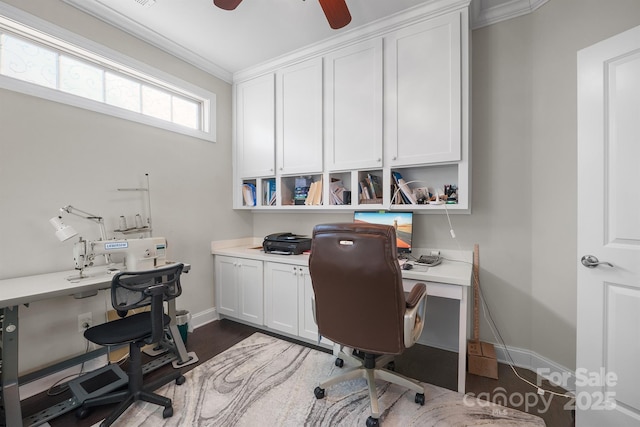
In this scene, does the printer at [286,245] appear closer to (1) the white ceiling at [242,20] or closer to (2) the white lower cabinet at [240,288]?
(2) the white lower cabinet at [240,288]

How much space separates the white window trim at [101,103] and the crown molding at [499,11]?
103 inches

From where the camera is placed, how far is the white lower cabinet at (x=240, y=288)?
2.65 m

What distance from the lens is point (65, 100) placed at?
1936 mm

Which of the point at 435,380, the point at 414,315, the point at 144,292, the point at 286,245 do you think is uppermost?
the point at 286,245

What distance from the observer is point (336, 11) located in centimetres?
157

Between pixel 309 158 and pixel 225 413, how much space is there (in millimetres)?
2095

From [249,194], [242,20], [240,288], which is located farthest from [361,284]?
[242,20]

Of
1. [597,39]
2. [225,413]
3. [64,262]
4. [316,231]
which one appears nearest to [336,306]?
[316,231]

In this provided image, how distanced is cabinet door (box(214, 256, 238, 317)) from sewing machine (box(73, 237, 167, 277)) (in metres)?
0.82

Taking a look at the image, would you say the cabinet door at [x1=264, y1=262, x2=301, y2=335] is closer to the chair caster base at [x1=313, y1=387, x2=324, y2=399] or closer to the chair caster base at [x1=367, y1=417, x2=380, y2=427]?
the chair caster base at [x1=313, y1=387, x2=324, y2=399]

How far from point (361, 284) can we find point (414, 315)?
1.15 ft

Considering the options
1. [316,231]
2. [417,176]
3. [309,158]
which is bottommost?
[316,231]

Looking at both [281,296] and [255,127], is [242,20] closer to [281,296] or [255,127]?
[255,127]

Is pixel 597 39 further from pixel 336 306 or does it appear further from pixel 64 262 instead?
pixel 64 262
